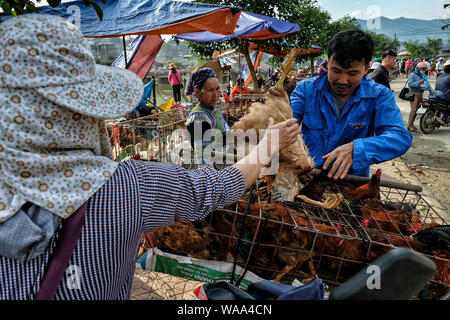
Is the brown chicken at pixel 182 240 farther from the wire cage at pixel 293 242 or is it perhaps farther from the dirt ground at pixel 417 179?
the dirt ground at pixel 417 179

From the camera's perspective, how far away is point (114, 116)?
93cm

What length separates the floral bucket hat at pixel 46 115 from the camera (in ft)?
2.55

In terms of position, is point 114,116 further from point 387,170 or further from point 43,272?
point 387,170

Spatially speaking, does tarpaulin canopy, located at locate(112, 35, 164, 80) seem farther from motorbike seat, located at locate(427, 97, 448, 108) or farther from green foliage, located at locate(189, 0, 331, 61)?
motorbike seat, located at locate(427, 97, 448, 108)

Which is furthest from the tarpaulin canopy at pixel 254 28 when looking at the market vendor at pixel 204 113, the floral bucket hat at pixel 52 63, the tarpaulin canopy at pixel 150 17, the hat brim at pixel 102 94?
the floral bucket hat at pixel 52 63

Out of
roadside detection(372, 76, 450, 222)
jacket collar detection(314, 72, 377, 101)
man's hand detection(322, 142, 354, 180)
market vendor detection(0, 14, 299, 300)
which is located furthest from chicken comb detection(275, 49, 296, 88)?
roadside detection(372, 76, 450, 222)

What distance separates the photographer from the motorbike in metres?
8.12

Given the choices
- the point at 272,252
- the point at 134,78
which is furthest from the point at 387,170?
the point at 134,78

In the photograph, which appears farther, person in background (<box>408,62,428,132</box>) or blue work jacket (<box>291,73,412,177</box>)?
person in background (<box>408,62,428,132</box>)

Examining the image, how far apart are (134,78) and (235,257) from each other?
1.08 m

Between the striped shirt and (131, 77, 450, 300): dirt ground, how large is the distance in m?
1.85

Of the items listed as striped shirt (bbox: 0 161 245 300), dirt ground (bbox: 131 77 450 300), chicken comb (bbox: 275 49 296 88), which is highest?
chicken comb (bbox: 275 49 296 88)

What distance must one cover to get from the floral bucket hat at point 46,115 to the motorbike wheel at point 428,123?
10.1 metres

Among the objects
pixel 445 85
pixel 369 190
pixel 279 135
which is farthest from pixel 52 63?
pixel 445 85
